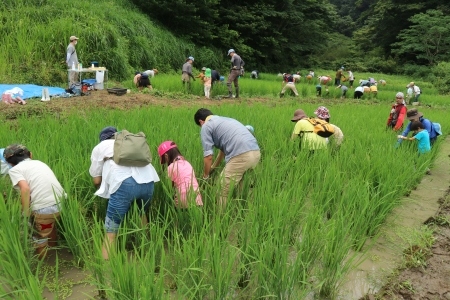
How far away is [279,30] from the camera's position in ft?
73.6

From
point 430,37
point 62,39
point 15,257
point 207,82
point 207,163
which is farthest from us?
point 430,37

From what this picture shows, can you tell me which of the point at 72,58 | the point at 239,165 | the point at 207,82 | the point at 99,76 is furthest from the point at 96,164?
the point at 207,82

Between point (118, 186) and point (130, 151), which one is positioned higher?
point (130, 151)

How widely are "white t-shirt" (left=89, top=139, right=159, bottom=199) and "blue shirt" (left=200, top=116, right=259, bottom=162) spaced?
2.38ft

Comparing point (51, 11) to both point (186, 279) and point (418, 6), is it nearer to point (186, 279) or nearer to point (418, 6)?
point (186, 279)

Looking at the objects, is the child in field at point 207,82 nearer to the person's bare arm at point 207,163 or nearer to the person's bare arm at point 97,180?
the person's bare arm at point 207,163

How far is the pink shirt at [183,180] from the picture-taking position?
2.49 metres

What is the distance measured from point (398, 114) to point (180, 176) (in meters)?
4.60

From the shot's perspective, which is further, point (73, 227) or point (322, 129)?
point (322, 129)

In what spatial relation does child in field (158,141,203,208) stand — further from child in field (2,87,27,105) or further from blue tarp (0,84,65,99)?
blue tarp (0,84,65,99)

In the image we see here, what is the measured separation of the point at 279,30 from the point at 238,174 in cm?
2135

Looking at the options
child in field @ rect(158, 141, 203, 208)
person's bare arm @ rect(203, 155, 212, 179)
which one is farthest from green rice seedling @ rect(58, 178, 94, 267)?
person's bare arm @ rect(203, 155, 212, 179)

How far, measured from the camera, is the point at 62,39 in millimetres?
8625

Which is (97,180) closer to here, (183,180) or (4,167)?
(183,180)
